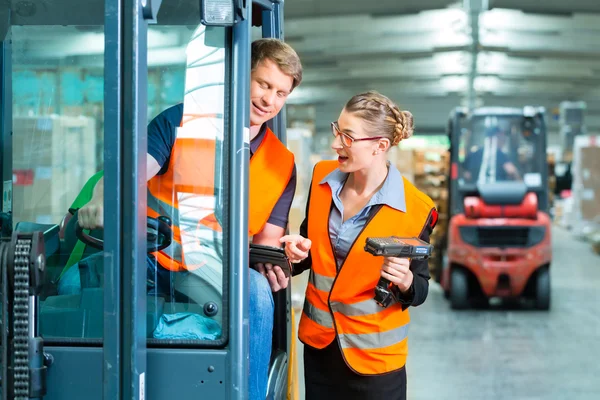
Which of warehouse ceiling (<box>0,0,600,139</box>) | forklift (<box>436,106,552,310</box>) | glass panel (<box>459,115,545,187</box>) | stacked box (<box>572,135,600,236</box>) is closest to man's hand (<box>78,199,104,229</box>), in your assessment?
forklift (<box>436,106,552,310</box>)

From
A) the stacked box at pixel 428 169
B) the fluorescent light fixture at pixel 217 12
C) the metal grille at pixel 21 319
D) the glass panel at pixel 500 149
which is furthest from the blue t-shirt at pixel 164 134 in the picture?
the stacked box at pixel 428 169

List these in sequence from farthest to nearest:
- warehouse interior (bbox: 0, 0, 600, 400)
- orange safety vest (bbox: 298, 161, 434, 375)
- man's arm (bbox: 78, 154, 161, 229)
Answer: orange safety vest (bbox: 298, 161, 434, 375)
warehouse interior (bbox: 0, 0, 600, 400)
man's arm (bbox: 78, 154, 161, 229)

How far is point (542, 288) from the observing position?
9531 mm

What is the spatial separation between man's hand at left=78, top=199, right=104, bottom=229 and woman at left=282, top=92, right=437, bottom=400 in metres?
0.91

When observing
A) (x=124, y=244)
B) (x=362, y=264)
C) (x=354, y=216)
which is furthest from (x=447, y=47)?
(x=124, y=244)

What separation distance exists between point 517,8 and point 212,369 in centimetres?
1412

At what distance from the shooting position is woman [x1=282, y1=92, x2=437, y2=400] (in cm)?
286

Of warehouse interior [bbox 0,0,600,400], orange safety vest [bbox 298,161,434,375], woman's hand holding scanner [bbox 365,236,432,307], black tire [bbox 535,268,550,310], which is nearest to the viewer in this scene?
warehouse interior [bbox 0,0,600,400]

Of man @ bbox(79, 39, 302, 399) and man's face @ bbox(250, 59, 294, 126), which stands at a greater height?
man's face @ bbox(250, 59, 294, 126)

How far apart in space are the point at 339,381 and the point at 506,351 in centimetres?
521

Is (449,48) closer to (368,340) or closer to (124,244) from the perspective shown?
(368,340)

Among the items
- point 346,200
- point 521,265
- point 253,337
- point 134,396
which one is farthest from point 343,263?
point 521,265

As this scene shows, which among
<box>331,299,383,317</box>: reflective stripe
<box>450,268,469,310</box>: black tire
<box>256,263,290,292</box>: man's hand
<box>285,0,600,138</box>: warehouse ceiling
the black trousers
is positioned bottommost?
<box>450,268,469,310</box>: black tire

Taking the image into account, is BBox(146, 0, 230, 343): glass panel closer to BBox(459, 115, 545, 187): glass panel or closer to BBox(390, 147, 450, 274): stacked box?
BBox(459, 115, 545, 187): glass panel
